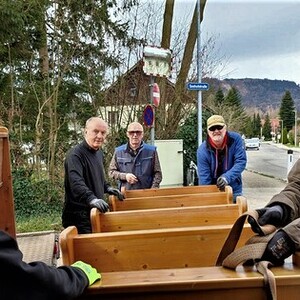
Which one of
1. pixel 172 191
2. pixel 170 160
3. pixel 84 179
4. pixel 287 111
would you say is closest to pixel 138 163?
pixel 172 191

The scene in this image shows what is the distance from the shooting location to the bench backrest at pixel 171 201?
4.04 metres

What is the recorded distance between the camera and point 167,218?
3.11m

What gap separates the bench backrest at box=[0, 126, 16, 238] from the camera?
75.7 inches

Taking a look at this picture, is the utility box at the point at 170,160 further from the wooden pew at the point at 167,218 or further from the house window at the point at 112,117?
the wooden pew at the point at 167,218

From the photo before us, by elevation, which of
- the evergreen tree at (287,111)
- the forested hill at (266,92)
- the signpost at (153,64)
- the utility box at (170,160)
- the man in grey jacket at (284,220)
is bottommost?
the utility box at (170,160)

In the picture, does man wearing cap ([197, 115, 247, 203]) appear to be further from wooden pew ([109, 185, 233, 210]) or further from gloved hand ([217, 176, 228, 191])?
wooden pew ([109, 185, 233, 210])

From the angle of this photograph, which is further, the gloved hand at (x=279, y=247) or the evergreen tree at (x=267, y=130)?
the evergreen tree at (x=267, y=130)

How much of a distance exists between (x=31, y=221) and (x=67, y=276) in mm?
8212

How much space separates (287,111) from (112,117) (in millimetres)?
86318

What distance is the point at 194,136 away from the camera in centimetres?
1340

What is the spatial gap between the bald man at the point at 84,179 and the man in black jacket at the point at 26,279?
2.30 m

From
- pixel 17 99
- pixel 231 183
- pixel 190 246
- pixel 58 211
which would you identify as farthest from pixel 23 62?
pixel 190 246

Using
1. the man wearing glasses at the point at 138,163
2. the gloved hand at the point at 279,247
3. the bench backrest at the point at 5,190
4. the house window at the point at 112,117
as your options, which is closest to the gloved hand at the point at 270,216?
the gloved hand at the point at 279,247

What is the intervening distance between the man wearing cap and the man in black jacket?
10.3 feet
